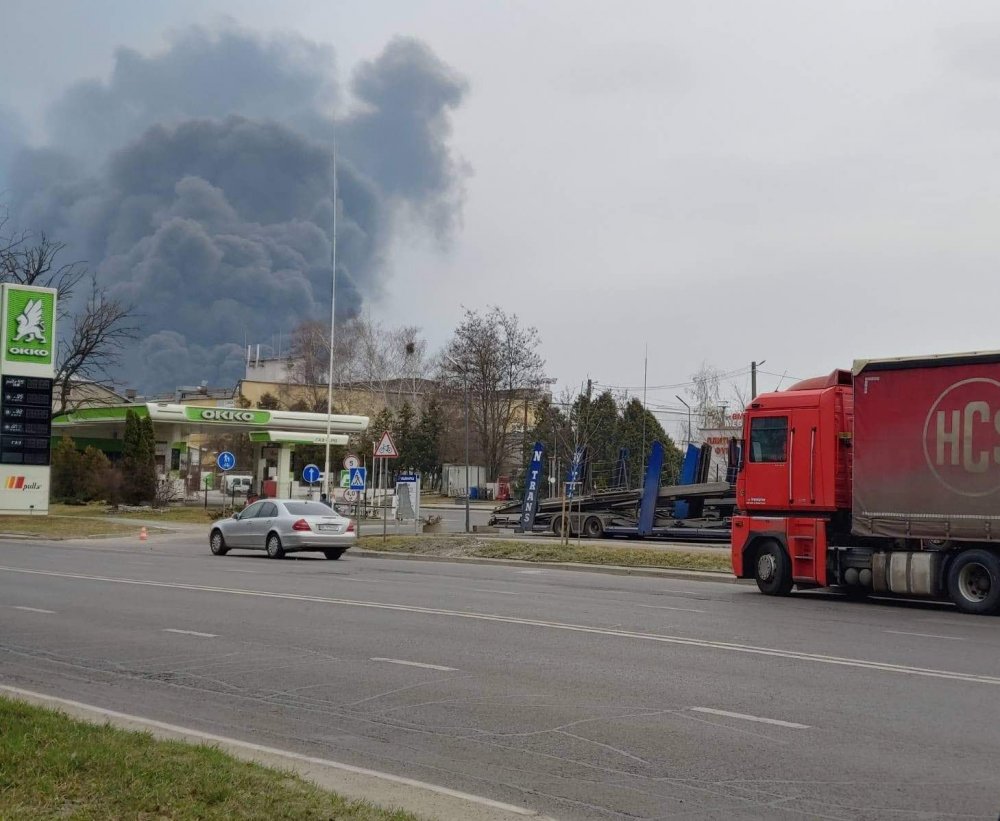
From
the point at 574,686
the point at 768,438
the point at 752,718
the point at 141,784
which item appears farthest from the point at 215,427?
the point at 141,784

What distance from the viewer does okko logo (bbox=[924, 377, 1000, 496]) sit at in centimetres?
1714

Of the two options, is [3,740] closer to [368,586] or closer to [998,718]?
[998,718]

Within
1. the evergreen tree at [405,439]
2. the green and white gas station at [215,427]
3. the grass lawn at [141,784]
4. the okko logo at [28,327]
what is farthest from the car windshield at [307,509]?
the evergreen tree at [405,439]

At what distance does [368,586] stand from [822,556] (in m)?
7.66

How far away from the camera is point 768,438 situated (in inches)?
811

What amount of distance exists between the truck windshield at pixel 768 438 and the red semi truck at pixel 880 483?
0.02 meters

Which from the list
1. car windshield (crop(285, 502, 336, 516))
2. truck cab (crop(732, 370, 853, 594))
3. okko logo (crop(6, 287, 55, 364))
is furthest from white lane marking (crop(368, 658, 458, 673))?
okko logo (crop(6, 287, 55, 364))

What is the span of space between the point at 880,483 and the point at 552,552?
11070 millimetres

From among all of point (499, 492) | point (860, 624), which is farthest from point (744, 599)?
point (499, 492)

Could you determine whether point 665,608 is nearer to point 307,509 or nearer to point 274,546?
point 307,509

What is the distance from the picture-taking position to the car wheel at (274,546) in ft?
94.0

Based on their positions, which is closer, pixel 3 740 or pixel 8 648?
pixel 3 740

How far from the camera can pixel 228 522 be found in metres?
30.3

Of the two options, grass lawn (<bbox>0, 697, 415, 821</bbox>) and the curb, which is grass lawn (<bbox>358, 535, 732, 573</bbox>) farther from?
grass lawn (<bbox>0, 697, 415, 821</bbox>)
